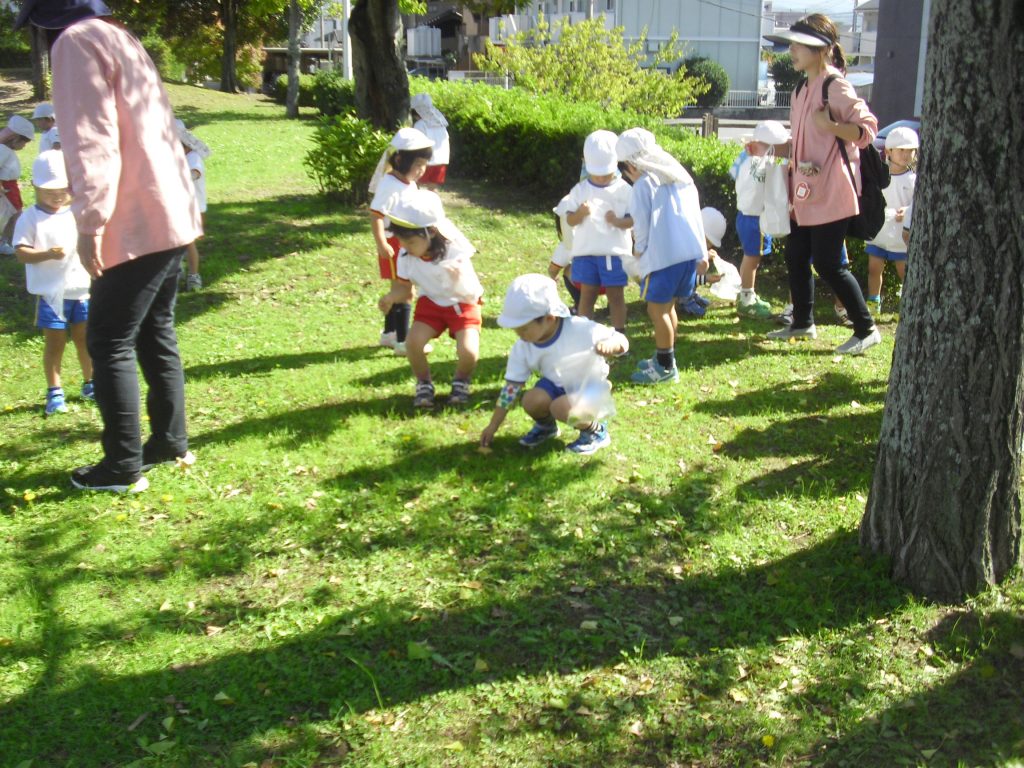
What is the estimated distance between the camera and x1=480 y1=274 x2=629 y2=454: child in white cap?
193 inches

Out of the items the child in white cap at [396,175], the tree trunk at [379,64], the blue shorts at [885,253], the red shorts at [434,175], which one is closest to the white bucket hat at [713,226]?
the blue shorts at [885,253]

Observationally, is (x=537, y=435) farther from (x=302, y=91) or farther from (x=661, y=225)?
(x=302, y=91)

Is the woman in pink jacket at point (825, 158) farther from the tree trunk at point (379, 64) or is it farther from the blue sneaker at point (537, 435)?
the tree trunk at point (379, 64)

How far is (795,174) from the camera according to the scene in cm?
658

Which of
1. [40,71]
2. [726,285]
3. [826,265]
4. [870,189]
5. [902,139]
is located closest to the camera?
[870,189]

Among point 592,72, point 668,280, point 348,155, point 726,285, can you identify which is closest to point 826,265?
point 668,280

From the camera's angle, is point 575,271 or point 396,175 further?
point 575,271

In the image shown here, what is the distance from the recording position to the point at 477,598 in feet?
13.0

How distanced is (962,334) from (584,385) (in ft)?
6.37

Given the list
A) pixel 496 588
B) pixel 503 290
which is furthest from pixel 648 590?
pixel 503 290

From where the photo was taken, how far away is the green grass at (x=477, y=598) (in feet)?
10.5

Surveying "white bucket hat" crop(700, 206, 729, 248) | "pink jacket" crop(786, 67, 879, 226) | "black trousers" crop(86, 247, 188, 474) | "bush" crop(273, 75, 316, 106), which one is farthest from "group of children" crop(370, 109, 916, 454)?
"bush" crop(273, 75, 316, 106)

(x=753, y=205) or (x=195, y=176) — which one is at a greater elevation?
(x=195, y=176)

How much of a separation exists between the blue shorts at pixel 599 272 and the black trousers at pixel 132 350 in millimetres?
3014
